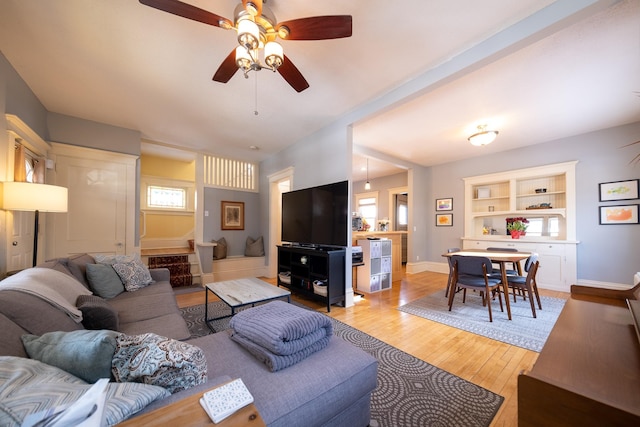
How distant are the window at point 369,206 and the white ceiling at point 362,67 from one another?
3769 mm

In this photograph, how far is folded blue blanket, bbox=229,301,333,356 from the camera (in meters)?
1.15

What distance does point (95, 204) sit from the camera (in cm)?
360

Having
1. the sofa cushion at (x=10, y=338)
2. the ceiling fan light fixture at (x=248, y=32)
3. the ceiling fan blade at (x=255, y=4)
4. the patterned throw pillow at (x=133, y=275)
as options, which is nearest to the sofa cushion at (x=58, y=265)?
the patterned throw pillow at (x=133, y=275)

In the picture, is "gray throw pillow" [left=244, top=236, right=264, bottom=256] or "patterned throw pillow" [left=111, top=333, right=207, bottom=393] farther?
"gray throw pillow" [left=244, top=236, right=264, bottom=256]

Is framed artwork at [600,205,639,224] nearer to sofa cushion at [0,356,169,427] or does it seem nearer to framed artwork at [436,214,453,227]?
framed artwork at [436,214,453,227]

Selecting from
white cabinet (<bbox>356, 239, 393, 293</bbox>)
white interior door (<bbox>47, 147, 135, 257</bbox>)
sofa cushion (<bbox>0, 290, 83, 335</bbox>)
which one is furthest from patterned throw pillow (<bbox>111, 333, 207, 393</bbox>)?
white interior door (<bbox>47, 147, 135, 257</bbox>)

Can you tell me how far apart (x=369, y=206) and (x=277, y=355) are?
6.94m

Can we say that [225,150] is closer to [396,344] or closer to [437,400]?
[396,344]

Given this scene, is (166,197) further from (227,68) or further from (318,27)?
(318,27)

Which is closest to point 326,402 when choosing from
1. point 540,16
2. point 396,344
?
point 396,344

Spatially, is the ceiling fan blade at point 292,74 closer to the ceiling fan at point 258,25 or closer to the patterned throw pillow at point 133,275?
the ceiling fan at point 258,25

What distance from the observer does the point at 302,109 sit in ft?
10.4

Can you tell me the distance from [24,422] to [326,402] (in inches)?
36.5

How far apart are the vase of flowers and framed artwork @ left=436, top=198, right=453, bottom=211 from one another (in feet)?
4.12
